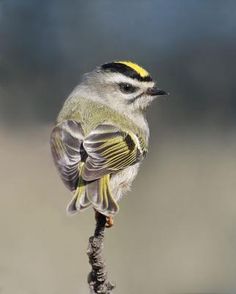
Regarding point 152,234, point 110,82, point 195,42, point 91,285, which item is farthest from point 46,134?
point 195,42

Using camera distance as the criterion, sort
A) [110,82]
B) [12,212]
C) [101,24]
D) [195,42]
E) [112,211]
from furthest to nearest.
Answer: [195,42] → [101,24] → [12,212] → [110,82] → [112,211]

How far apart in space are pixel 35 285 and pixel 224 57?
2.62 m

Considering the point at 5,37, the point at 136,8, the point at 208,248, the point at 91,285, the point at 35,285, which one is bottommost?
the point at 91,285

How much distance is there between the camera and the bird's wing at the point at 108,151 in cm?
235

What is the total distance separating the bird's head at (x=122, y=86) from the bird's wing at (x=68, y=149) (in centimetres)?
31

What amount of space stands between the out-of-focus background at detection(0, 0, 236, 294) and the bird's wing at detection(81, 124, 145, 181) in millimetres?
565

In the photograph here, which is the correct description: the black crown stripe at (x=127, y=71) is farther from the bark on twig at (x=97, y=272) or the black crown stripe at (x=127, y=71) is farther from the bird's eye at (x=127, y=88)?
the bark on twig at (x=97, y=272)

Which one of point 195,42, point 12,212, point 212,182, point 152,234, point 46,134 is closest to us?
point 46,134

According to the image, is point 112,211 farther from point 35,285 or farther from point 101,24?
point 101,24

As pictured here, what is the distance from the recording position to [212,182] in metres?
4.68

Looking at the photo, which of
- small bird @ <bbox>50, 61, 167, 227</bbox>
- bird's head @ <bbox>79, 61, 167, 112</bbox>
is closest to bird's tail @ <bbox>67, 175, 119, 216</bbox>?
small bird @ <bbox>50, 61, 167, 227</bbox>

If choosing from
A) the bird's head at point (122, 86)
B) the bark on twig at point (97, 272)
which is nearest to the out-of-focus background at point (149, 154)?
the bird's head at point (122, 86)

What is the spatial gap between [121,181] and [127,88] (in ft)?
1.53

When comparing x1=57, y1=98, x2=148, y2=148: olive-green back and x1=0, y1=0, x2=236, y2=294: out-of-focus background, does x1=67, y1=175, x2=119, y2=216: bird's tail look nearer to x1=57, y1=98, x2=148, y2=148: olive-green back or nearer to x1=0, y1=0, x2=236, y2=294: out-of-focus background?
x1=57, y1=98, x2=148, y2=148: olive-green back
